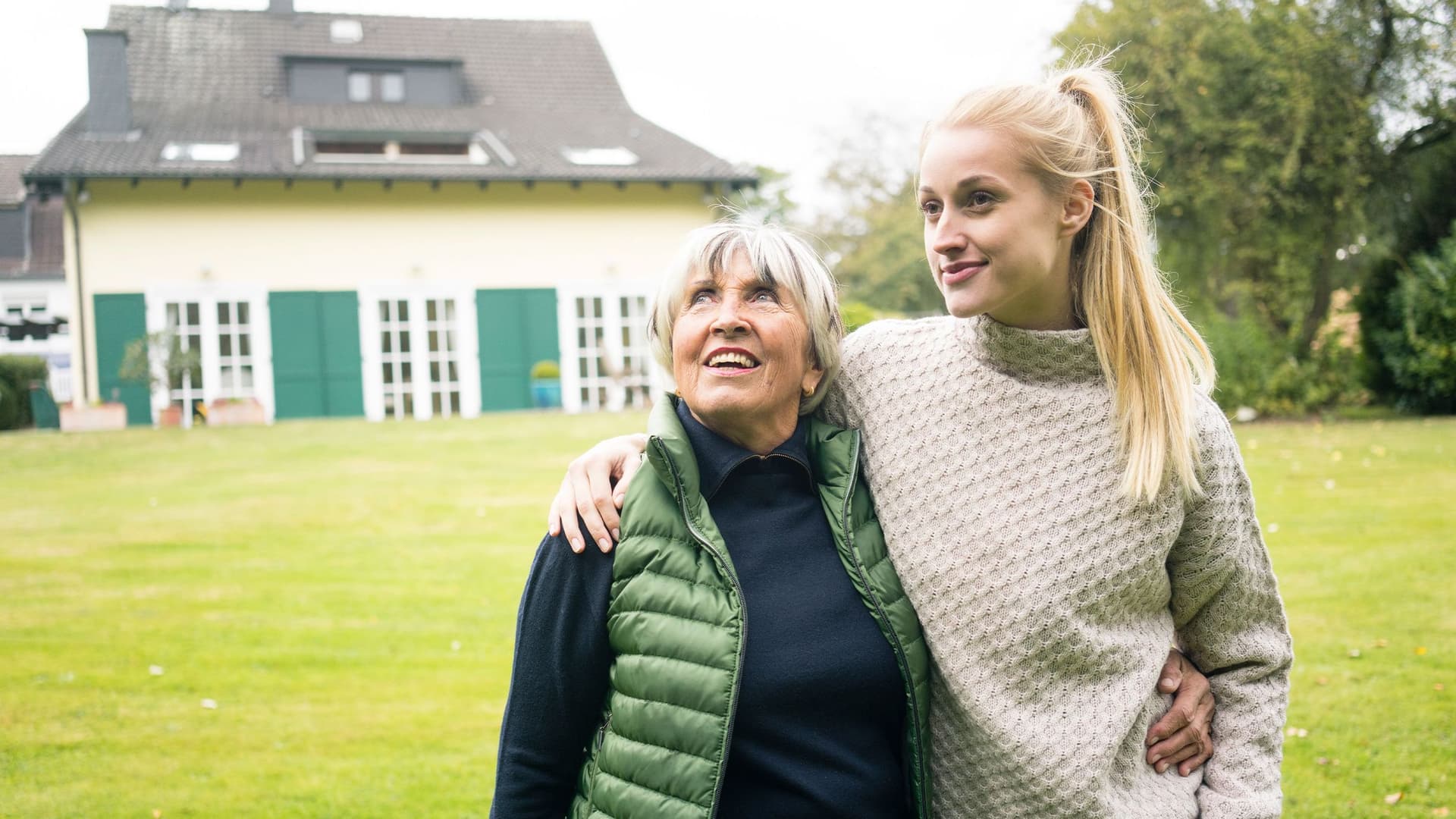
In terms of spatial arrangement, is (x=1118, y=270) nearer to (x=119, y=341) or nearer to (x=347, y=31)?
(x=119, y=341)

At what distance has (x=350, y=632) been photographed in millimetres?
6457

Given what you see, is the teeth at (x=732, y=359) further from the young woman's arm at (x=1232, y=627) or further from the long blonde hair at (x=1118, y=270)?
the young woman's arm at (x=1232, y=627)

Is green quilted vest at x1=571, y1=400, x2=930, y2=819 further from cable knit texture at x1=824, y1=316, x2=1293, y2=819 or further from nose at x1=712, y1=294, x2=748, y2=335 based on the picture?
nose at x1=712, y1=294, x2=748, y2=335

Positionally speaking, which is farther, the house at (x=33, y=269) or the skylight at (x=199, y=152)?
the house at (x=33, y=269)

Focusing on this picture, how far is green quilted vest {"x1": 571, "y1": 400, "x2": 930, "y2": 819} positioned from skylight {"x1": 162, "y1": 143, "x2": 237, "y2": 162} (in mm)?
21502

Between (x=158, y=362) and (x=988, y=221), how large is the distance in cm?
2011

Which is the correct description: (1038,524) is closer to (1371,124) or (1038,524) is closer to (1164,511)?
(1164,511)

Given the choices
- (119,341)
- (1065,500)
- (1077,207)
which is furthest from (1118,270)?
(119,341)

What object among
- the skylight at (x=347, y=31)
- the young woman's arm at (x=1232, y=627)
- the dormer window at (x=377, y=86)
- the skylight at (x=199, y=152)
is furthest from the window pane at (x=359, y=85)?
the young woman's arm at (x=1232, y=627)

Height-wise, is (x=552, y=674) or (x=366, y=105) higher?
(x=366, y=105)

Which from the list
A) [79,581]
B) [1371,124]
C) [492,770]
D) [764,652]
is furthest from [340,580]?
[1371,124]

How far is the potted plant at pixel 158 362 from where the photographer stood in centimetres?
1944

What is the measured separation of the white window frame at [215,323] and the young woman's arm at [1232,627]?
20.1m

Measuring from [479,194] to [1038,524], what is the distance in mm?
21250
